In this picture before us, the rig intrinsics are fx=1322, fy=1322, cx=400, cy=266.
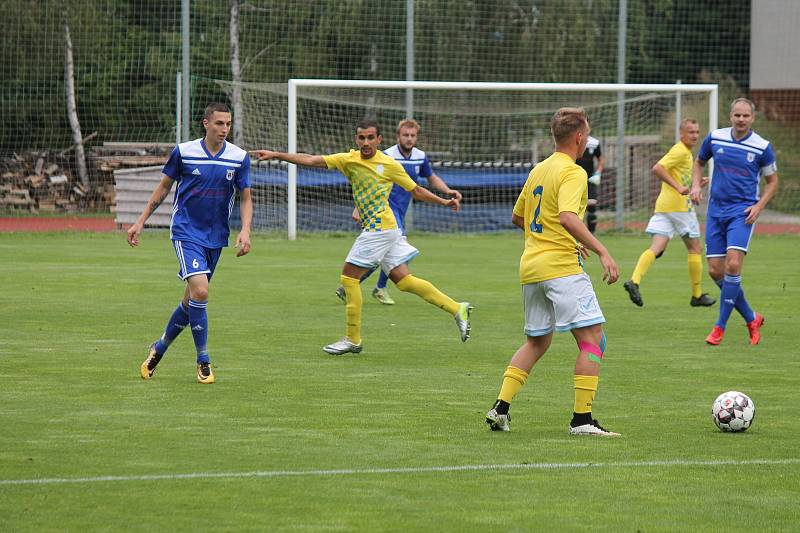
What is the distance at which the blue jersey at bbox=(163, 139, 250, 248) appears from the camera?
9.16m

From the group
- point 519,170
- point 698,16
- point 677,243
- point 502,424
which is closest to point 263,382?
point 502,424

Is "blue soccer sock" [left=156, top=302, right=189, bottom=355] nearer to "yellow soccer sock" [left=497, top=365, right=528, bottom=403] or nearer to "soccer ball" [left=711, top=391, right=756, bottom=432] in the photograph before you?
"yellow soccer sock" [left=497, top=365, right=528, bottom=403]

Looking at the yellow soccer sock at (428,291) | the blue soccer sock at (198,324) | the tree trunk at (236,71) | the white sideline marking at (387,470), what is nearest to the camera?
the white sideline marking at (387,470)

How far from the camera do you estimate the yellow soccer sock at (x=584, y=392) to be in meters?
7.13

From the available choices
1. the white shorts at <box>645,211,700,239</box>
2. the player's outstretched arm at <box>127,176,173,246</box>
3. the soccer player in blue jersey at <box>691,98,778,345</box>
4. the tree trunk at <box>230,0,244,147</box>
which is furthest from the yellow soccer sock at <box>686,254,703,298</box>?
the tree trunk at <box>230,0,244,147</box>

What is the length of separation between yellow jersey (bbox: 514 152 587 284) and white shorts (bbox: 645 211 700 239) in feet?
25.4

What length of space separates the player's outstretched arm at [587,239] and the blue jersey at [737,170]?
492cm

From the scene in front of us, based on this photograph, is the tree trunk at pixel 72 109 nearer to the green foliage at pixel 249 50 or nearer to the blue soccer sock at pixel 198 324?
the green foliage at pixel 249 50

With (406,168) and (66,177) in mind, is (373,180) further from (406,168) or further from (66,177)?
(66,177)

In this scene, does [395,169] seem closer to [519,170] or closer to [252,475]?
[252,475]

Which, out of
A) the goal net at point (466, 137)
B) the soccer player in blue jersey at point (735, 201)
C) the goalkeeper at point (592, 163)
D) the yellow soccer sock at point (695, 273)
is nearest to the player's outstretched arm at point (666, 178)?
the yellow soccer sock at point (695, 273)

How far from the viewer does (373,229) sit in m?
11.0

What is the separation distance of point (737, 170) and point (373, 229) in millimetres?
3256

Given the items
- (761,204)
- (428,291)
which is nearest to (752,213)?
(761,204)
